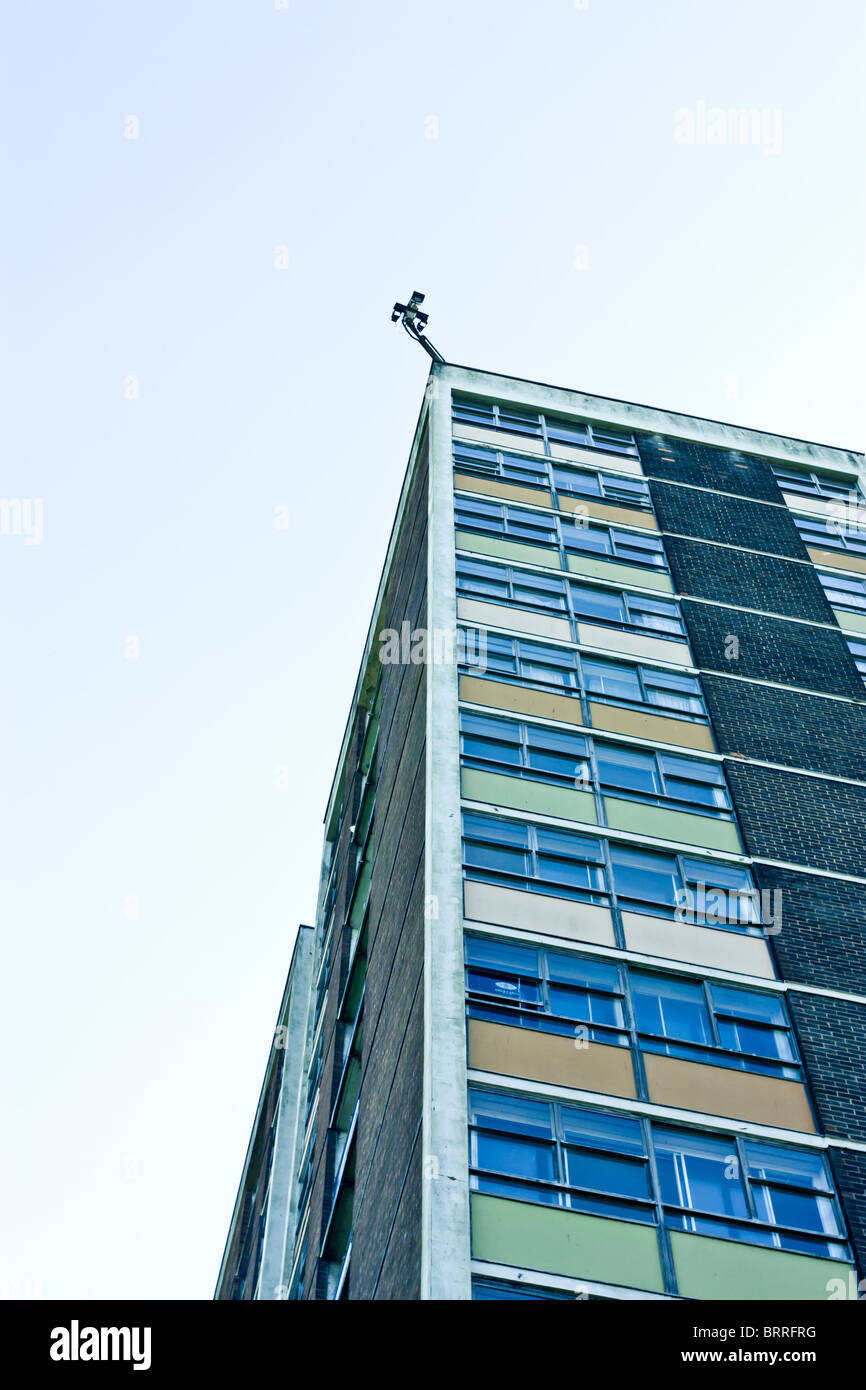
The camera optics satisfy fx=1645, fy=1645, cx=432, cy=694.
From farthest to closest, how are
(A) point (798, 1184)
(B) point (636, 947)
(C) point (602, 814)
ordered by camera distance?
(C) point (602, 814)
(B) point (636, 947)
(A) point (798, 1184)

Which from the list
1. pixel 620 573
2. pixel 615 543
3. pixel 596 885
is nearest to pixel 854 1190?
pixel 596 885

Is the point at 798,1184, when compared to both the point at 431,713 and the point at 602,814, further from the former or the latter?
the point at 431,713

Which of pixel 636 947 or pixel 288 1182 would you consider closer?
pixel 636 947

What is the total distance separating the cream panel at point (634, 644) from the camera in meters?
31.0

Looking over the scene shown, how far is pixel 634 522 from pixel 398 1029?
15029 mm

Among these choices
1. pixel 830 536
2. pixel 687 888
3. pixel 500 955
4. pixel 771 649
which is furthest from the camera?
pixel 830 536

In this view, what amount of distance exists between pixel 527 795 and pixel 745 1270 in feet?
29.5

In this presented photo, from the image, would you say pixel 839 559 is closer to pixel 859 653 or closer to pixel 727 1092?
pixel 859 653

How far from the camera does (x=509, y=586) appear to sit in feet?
105

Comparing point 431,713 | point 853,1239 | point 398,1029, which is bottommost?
point 853,1239

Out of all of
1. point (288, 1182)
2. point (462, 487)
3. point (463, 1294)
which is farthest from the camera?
point (288, 1182)

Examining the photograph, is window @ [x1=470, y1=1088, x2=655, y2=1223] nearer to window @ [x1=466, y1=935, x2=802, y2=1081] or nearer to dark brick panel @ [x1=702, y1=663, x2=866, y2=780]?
window @ [x1=466, y1=935, x2=802, y2=1081]
